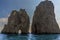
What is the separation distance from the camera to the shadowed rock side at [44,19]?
198 feet

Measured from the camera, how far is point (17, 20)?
208ft

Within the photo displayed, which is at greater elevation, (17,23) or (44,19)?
(44,19)

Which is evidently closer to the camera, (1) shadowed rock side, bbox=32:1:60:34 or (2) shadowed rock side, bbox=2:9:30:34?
(1) shadowed rock side, bbox=32:1:60:34

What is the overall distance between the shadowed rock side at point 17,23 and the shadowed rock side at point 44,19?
2.80m

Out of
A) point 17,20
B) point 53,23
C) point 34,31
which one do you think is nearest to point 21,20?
point 17,20

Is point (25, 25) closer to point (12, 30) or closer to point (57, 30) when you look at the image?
point (12, 30)

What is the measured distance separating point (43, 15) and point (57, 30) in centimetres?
759

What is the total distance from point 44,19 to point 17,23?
9.69 metres

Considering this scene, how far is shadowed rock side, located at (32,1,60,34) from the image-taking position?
6025cm

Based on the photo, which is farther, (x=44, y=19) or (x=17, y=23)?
(x=44, y=19)

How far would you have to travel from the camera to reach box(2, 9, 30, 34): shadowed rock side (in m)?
60.7

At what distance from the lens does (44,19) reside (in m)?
62.8

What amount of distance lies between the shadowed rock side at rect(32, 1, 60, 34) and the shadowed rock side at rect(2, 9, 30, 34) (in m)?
2.80

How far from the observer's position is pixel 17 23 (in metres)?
62.2
